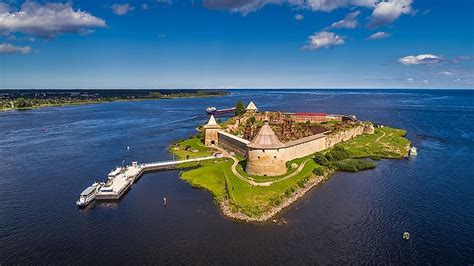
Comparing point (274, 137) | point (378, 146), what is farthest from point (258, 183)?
point (378, 146)

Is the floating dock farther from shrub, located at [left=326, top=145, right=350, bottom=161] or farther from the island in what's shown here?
shrub, located at [left=326, top=145, right=350, bottom=161]

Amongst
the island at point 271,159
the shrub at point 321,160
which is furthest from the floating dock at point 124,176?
the shrub at point 321,160

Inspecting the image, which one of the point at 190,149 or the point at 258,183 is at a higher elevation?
the point at 258,183

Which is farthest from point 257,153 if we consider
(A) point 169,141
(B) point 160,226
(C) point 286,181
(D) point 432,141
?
(D) point 432,141

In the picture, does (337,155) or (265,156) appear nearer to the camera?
(265,156)

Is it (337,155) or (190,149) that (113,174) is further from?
(337,155)

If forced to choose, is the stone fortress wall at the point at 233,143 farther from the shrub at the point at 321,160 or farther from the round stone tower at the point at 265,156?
the shrub at the point at 321,160

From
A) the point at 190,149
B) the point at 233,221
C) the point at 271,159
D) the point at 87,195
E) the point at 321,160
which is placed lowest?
the point at 233,221

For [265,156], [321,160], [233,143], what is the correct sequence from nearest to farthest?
[265,156] → [321,160] → [233,143]
